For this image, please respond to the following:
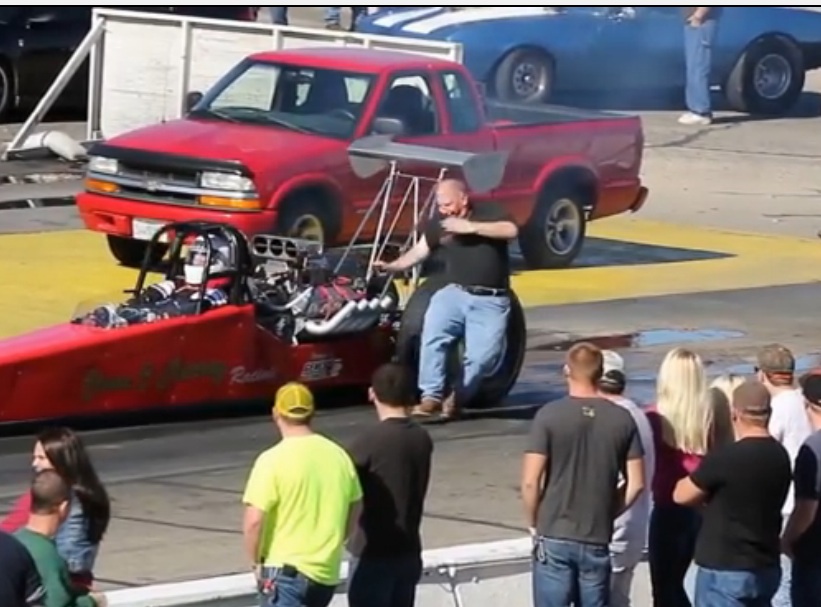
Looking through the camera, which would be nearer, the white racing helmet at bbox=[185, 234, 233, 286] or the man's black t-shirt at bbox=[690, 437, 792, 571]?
the man's black t-shirt at bbox=[690, 437, 792, 571]

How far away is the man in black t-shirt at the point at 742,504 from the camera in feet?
26.1

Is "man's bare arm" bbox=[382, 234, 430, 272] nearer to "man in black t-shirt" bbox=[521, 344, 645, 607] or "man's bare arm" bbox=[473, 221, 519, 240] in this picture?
"man's bare arm" bbox=[473, 221, 519, 240]

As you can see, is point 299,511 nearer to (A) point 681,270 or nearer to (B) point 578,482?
(B) point 578,482

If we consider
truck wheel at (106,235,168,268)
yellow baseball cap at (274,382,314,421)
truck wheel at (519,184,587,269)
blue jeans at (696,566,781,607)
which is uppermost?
yellow baseball cap at (274,382,314,421)

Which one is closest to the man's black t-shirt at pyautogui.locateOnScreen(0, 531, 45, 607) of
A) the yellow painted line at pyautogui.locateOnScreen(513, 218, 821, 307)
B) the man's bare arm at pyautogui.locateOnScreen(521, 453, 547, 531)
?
the man's bare arm at pyautogui.locateOnScreen(521, 453, 547, 531)

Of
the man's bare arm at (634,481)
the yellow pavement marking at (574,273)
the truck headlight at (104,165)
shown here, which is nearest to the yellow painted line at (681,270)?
the yellow pavement marking at (574,273)

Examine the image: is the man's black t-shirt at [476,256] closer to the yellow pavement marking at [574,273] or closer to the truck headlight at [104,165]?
the yellow pavement marking at [574,273]

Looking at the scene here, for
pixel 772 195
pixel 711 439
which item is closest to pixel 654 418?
pixel 711 439

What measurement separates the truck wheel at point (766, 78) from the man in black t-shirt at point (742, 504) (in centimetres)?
2122

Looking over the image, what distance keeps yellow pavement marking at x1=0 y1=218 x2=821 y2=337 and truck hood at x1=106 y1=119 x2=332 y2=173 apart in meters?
1.07

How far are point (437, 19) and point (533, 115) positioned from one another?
23.8ft

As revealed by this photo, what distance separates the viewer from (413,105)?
1809 cm

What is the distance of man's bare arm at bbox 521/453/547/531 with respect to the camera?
8047 millimetres

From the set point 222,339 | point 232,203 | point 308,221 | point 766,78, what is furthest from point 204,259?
point 766,78
